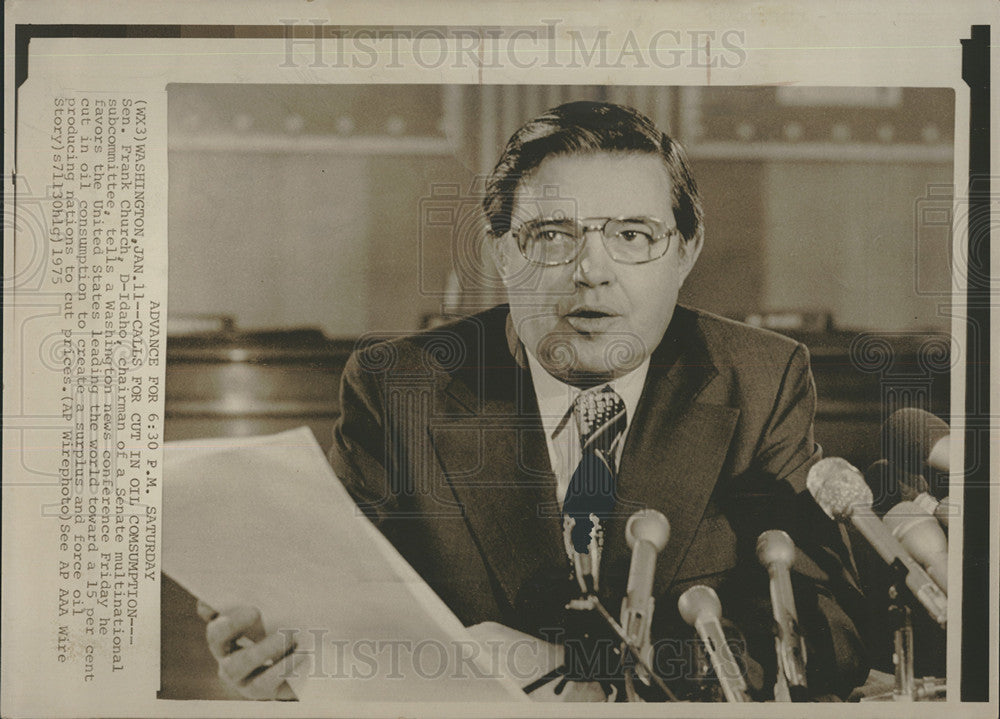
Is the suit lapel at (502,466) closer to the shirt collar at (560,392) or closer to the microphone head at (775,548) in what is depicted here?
the shirt collar at (560,392)

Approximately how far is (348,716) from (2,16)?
2.70 ft

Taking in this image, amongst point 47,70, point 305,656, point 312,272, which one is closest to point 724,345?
point 312,272

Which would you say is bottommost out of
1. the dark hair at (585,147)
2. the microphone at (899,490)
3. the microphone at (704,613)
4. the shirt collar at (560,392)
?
the microphone at (704,613)

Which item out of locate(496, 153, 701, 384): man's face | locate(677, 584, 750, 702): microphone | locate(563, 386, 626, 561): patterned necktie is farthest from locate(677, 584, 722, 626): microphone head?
locate(496, 153, 701, 384): man's face

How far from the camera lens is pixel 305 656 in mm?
787

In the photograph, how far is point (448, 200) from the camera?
792mm

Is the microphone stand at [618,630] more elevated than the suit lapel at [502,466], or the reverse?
the suit lapel at [502,466]

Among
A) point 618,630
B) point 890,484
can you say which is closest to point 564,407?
point 618,630

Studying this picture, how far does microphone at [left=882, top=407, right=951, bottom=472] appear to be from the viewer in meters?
0.80

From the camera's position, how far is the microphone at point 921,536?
79 centimetres

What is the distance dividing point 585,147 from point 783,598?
50cm

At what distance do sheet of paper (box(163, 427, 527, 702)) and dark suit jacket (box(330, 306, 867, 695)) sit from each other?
0.03 meters

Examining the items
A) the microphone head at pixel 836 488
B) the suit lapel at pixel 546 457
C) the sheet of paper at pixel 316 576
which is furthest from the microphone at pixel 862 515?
the sheet of paper at pixel 316 576

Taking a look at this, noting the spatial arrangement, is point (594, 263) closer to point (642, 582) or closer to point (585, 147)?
point (585, 147)
